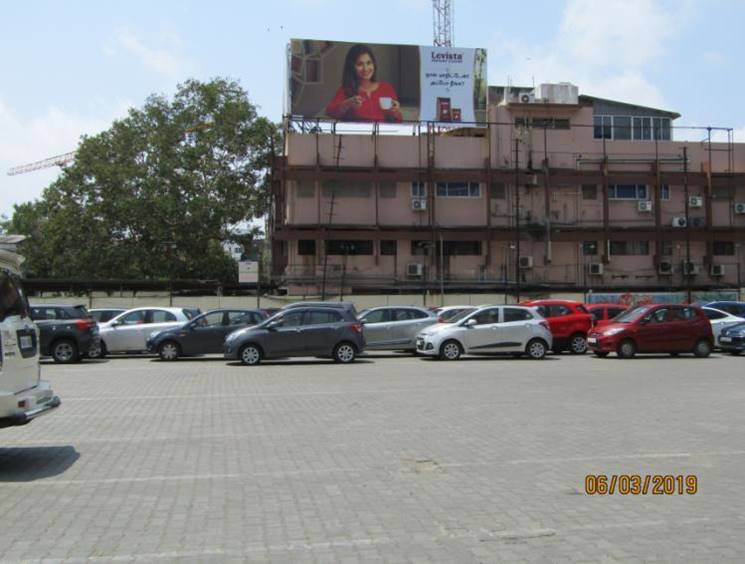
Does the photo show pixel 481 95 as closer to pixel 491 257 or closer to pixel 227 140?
pixel 491 257

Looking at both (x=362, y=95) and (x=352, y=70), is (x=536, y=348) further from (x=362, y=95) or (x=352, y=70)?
(x=352, y=70)

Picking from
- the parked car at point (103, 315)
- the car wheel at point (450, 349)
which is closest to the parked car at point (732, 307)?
the car wheel at point (450, 349)

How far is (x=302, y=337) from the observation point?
21031 millimetres

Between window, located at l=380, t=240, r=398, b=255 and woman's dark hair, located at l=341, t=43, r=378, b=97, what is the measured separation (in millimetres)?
9591

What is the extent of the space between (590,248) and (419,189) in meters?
12.3

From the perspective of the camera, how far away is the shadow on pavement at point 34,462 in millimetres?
7699

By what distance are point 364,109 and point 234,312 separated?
25918 millimetres

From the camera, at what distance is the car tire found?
2077cm

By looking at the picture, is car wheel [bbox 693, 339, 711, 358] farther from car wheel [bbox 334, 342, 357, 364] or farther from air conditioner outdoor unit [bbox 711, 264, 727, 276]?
air conditioner outdoor unit [bbox 711, 264, 727, 276]

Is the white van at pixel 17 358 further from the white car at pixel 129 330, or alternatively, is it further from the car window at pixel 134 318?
the car window at pixel 134 318

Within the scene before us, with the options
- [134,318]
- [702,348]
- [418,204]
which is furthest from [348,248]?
[702,348]

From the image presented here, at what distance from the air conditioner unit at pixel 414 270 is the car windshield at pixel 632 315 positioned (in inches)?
932

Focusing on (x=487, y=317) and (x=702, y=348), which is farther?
(x=702, y=348)

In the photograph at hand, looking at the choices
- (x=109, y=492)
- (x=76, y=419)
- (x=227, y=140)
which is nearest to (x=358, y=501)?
(x=109, y=492)
